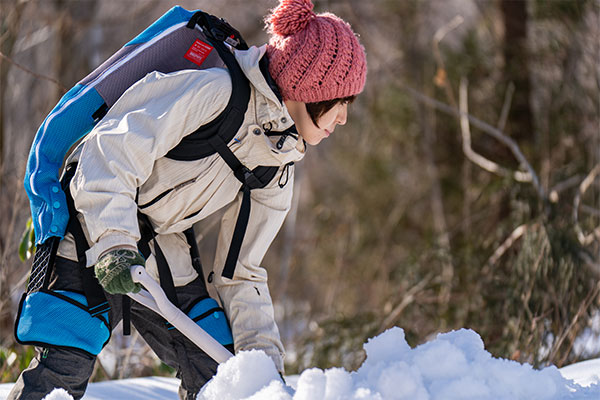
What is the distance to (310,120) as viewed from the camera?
2.13 m

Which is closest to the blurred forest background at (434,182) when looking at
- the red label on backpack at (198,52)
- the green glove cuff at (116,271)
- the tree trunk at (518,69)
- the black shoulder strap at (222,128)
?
the tree trunk at (518,69)

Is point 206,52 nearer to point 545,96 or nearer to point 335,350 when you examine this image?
point 335,350

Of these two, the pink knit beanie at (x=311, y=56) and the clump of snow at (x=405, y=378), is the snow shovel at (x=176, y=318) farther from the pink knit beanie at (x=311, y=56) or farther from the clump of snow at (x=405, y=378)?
the pink knit beanie at (x=311, y=56)

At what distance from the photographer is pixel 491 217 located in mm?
5445

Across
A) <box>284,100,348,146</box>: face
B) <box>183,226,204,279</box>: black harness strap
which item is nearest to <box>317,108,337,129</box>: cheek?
<box>284,100,348,146</box>: face

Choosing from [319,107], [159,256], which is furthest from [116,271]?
[319,107]

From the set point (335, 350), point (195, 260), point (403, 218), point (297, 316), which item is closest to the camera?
point (195, 260)

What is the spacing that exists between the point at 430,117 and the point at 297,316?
7.30ft

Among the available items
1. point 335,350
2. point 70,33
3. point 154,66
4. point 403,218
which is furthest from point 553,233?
point 70,33

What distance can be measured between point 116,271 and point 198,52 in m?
0.71

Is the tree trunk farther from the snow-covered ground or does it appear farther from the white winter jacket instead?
the snow-covered ground

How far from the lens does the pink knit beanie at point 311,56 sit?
204cm

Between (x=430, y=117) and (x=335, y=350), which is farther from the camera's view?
(x=430, y=117)

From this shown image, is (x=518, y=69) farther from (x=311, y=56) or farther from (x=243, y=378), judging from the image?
(x=243, y=378)
